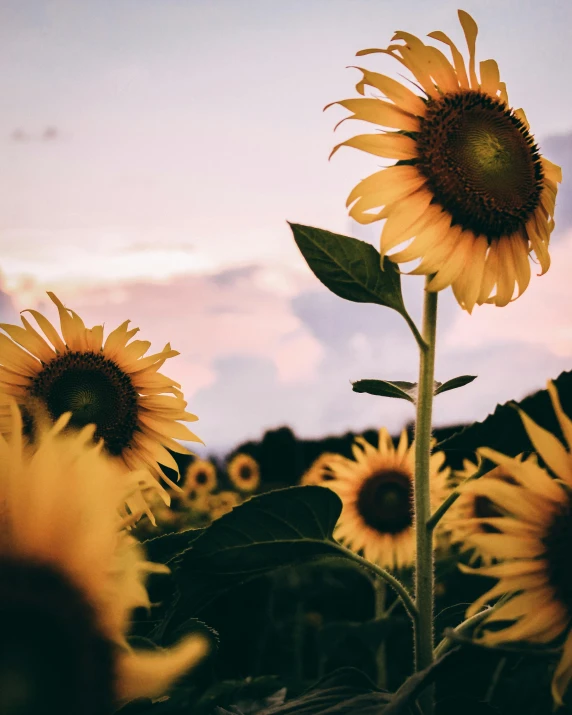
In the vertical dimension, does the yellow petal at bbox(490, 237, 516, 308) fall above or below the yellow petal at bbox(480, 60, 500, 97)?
below

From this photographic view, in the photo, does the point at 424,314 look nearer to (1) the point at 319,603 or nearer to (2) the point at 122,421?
(2) the point at 122,421

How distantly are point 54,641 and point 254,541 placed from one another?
18.1 inches

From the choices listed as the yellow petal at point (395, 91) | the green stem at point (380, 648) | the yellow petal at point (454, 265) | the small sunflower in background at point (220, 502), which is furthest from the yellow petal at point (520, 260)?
the small sunflower in background at point (220, 502)

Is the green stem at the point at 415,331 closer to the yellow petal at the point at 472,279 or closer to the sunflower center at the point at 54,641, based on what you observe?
the yellow petal at the point at 472,279

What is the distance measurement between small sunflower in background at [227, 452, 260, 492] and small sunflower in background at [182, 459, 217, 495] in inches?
24.7

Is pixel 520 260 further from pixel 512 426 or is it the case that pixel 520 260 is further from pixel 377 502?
pixel 377 502

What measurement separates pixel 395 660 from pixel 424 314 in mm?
4302

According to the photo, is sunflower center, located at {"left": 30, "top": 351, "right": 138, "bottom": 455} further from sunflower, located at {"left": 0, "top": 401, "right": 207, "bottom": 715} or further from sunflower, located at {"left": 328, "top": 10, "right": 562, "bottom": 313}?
sunflower, located at {"left": 0, "top": 401, "right": 207, "bottom": 715}

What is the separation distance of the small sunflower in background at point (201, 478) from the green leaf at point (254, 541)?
7.70m

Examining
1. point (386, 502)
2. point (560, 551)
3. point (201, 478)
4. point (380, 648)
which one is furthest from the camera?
point (201, 478)

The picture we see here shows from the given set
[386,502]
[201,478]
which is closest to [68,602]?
[386,502]

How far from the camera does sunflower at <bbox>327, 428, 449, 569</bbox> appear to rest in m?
3.33

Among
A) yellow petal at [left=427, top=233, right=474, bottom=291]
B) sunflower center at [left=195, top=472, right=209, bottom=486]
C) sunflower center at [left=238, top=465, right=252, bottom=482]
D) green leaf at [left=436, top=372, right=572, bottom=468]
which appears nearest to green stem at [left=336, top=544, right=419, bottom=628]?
green leaf at [left=436, top=372, right=572, bottom=468]

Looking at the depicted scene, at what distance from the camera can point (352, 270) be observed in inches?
50.1
